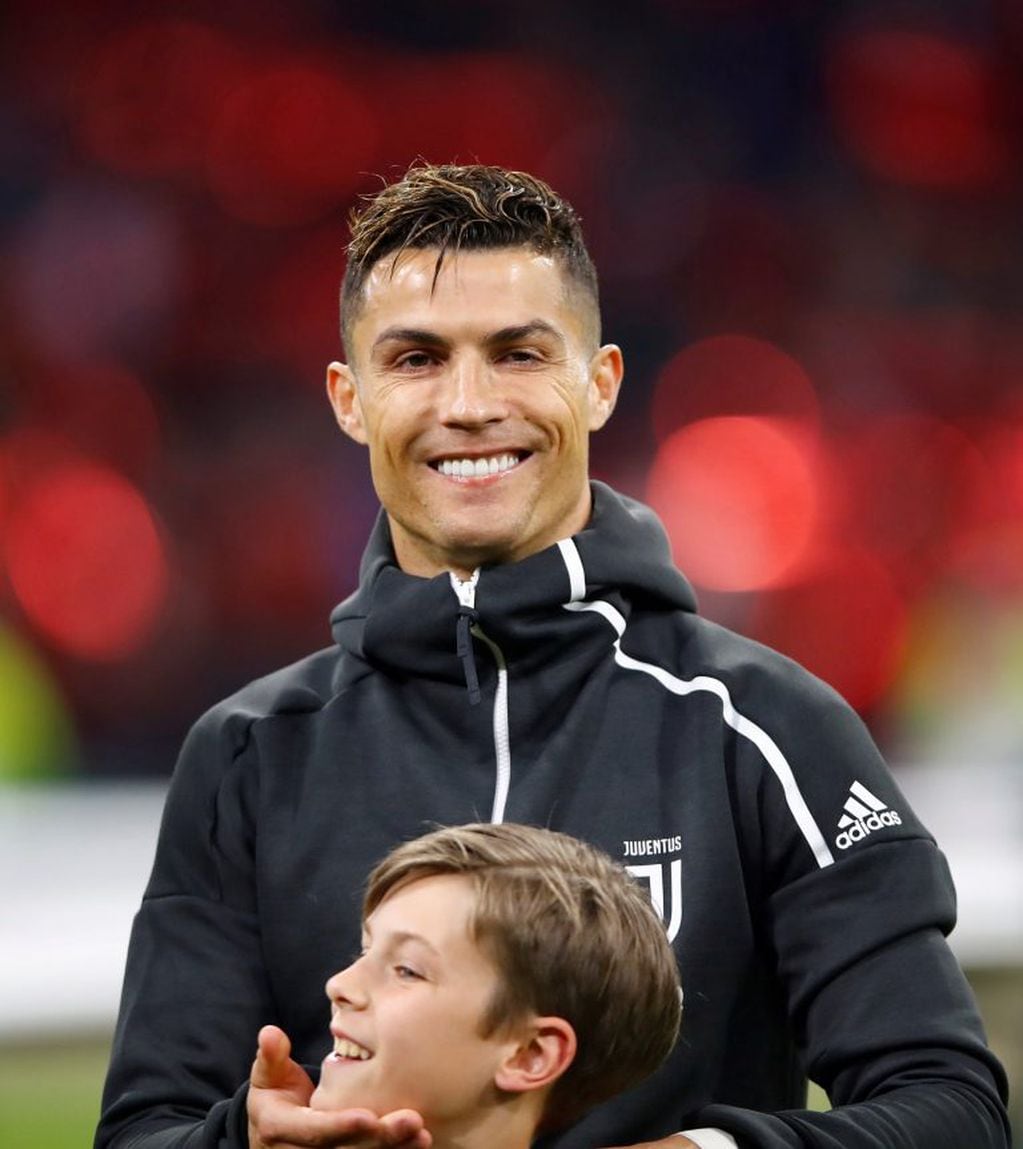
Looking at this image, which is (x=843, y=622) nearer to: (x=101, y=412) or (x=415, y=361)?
(x=101, y=412)

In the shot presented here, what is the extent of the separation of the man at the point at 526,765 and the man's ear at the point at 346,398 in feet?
0.13

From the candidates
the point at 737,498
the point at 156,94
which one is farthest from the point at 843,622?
the point at 156,94

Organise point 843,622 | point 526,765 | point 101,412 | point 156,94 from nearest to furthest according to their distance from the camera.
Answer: point 526,765
point 101,412
point 843,622
point 156,94

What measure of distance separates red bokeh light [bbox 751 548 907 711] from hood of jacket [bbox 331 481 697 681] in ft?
18.0

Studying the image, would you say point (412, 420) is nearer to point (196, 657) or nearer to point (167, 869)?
point (167, 869)

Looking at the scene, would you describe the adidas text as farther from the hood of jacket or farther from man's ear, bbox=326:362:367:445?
man's ear, bbox=326:362:367:445

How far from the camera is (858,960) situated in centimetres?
171

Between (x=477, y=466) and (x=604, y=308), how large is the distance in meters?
5.88

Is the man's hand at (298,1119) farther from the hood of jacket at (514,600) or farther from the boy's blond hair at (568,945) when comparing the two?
the hood of jacket at (514,600)

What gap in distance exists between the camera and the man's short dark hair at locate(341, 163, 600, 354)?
1938 millimetres

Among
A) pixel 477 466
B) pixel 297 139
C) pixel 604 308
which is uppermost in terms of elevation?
pixel 297 139

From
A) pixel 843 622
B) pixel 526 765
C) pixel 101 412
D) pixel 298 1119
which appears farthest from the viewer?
pixel 843 622

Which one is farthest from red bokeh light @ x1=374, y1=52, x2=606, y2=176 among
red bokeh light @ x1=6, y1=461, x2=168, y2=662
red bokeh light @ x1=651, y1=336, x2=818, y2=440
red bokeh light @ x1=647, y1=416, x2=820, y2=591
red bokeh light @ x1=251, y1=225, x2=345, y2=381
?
red bokeh light @ x1=6, y1=461, x2=168, y2=662

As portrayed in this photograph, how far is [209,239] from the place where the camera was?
311 inches
